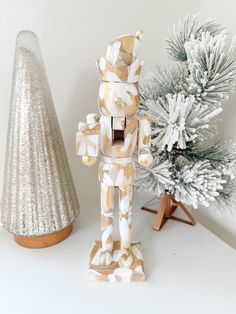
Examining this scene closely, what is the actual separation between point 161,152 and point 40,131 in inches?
8.2

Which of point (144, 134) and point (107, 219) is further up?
point (144, 134)

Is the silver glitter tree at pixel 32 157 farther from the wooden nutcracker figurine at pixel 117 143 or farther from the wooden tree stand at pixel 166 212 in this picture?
the wooden tree stand at pixel 166 212

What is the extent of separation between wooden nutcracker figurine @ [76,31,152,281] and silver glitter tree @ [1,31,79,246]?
85 mm

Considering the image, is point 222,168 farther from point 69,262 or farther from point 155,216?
point 69,262

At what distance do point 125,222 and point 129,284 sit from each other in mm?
89

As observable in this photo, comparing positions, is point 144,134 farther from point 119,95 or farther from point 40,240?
point 40,240

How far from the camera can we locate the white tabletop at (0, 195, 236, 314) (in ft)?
1.34

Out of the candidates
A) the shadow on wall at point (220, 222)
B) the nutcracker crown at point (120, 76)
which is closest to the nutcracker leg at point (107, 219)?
the nutcracker crown at point (120, 76)

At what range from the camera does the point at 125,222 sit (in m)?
0.47

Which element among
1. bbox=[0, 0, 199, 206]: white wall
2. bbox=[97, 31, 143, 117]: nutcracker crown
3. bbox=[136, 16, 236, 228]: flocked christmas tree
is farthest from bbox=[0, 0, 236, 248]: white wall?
bbox=[97, 31, 143, 117]: nutcracker crown

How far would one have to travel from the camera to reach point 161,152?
53 centimetres

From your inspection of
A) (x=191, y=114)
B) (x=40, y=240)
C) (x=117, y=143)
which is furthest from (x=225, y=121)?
(x=40, y=240)

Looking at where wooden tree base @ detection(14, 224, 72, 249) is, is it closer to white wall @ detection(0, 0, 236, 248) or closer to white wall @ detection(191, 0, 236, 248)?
white wall @ detection(0, 0, 236, 248)

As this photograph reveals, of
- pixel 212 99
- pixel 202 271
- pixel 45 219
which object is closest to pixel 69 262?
pixel 45 219
